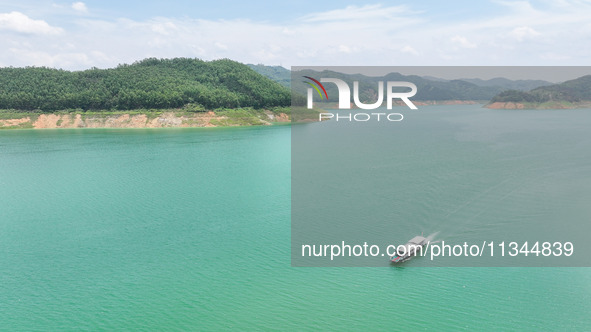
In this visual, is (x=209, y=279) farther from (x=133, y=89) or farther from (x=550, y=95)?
(x=550, y=95)

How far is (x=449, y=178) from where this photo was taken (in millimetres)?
36156

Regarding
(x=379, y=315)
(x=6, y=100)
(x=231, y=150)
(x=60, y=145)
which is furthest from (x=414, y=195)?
(x=6, y=100)

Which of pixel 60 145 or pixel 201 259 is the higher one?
pixel 60 145

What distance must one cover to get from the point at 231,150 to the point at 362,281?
38095 millimetres

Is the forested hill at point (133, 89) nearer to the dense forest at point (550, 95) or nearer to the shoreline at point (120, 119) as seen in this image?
the shoreline at point (120, 119)

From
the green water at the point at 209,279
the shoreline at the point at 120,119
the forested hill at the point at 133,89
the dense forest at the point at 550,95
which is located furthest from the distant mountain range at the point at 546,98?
the green water at the point at 209,279

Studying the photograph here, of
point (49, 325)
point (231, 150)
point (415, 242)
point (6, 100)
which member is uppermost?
point (6, 100)

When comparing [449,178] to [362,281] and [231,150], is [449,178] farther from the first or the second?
[231,150]

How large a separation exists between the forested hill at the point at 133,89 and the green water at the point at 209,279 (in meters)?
57.8

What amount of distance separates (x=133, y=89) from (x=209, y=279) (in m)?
84.0

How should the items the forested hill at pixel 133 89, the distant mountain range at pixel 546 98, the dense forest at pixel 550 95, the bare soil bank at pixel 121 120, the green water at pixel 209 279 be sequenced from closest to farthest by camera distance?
the green water at pixel 209 279 < the bare soil bank at pixel 121 120 < the forested hill at pixel 133 89 < the distant mountain range at pixel 546 98 < the dense forest at pixel 550 95

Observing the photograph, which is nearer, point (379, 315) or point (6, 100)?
point (379, 315)

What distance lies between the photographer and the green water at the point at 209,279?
52.1 ft

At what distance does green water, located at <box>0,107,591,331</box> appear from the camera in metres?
15.9
